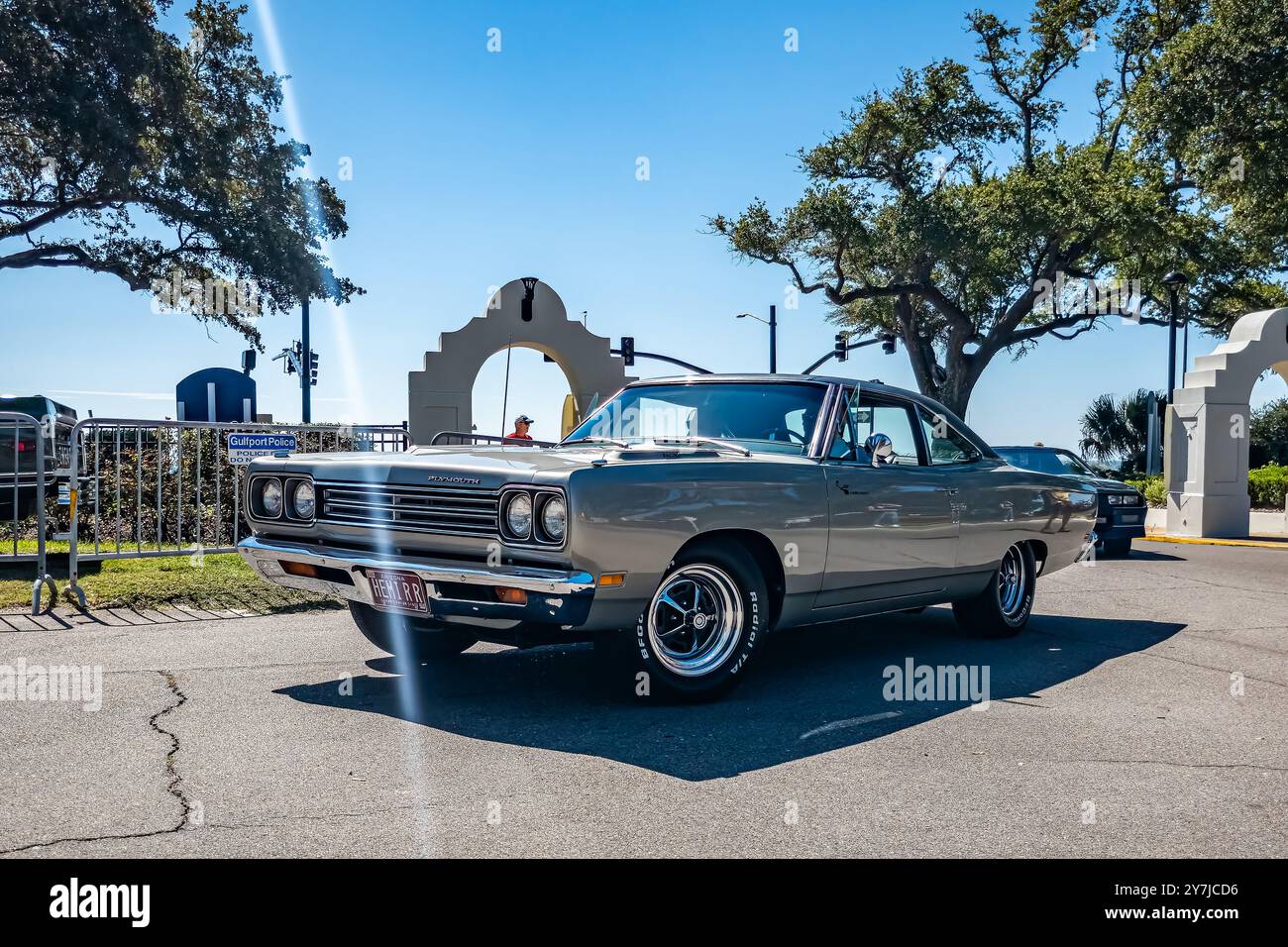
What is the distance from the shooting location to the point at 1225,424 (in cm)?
1967

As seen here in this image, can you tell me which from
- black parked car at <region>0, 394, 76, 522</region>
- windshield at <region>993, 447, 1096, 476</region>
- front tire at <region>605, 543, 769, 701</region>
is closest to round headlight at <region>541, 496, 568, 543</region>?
front tire at <region>605, 543, 769, 701</region>

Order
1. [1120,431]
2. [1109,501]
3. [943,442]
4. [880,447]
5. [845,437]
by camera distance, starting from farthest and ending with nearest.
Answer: [1120,431] < [1109,501] < [943,442] < [845,437] < [880,447]

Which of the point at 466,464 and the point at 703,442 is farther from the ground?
the point at 703,442

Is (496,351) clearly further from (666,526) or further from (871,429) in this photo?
(666,526)

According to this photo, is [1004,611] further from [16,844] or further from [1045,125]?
[1045,125]

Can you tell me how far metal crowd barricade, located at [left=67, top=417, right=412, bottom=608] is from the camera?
9375 millimetres

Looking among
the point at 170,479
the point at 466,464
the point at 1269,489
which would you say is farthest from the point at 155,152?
the point at 1269,489

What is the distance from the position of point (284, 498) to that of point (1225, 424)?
18.2 meters

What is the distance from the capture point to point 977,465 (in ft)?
24.6

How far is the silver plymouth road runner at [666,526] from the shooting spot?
4.95 metres

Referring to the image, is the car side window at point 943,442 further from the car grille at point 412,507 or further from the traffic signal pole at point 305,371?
the traffic signal pole at point 305,371

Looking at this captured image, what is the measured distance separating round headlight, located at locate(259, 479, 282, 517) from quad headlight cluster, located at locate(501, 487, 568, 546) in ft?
5.15

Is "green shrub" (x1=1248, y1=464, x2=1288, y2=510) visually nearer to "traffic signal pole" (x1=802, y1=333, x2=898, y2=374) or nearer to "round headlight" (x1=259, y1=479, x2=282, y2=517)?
"traffic signal pole" (x1=802, y1=333, x2=898, y2=374)
